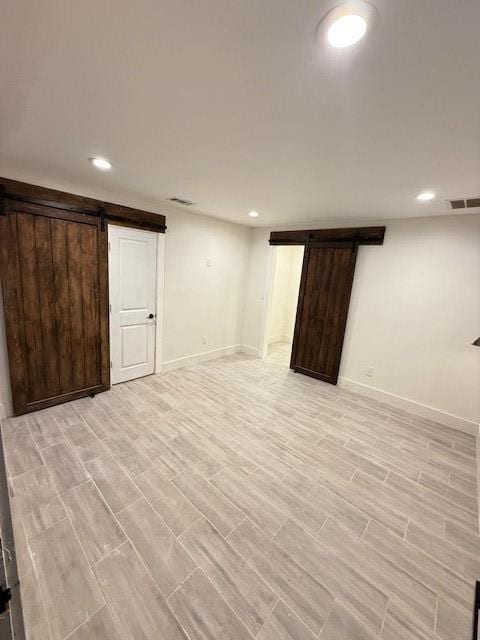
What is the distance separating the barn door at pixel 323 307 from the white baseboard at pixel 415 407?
303 mm

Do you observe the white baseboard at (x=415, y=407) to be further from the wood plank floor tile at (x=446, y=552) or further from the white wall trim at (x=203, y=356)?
the white wall trim at (x=203, y=356)

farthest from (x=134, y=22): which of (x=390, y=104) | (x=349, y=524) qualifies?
(x=349, y=524)

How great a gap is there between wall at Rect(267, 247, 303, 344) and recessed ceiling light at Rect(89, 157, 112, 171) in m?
4.15

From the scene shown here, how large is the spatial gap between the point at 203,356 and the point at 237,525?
3.05 m

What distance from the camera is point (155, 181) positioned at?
8.13 ft

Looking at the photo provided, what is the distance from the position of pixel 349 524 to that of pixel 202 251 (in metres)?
3.67

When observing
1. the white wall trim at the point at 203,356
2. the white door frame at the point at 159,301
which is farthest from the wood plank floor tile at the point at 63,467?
the white wall trim at the point at 203,356

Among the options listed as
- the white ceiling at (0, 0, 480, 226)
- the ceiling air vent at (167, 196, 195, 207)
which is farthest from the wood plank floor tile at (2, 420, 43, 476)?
the ceiling air vent at (167, 196, 195, 207)

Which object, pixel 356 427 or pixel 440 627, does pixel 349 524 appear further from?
pixel 356 427

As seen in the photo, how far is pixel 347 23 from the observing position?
787mm

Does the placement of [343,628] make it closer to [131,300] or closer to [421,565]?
[421,565]

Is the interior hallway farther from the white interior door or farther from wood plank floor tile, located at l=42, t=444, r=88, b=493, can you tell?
the white interior door

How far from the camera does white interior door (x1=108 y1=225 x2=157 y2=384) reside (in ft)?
10.3

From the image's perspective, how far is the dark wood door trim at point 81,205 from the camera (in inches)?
92.3
